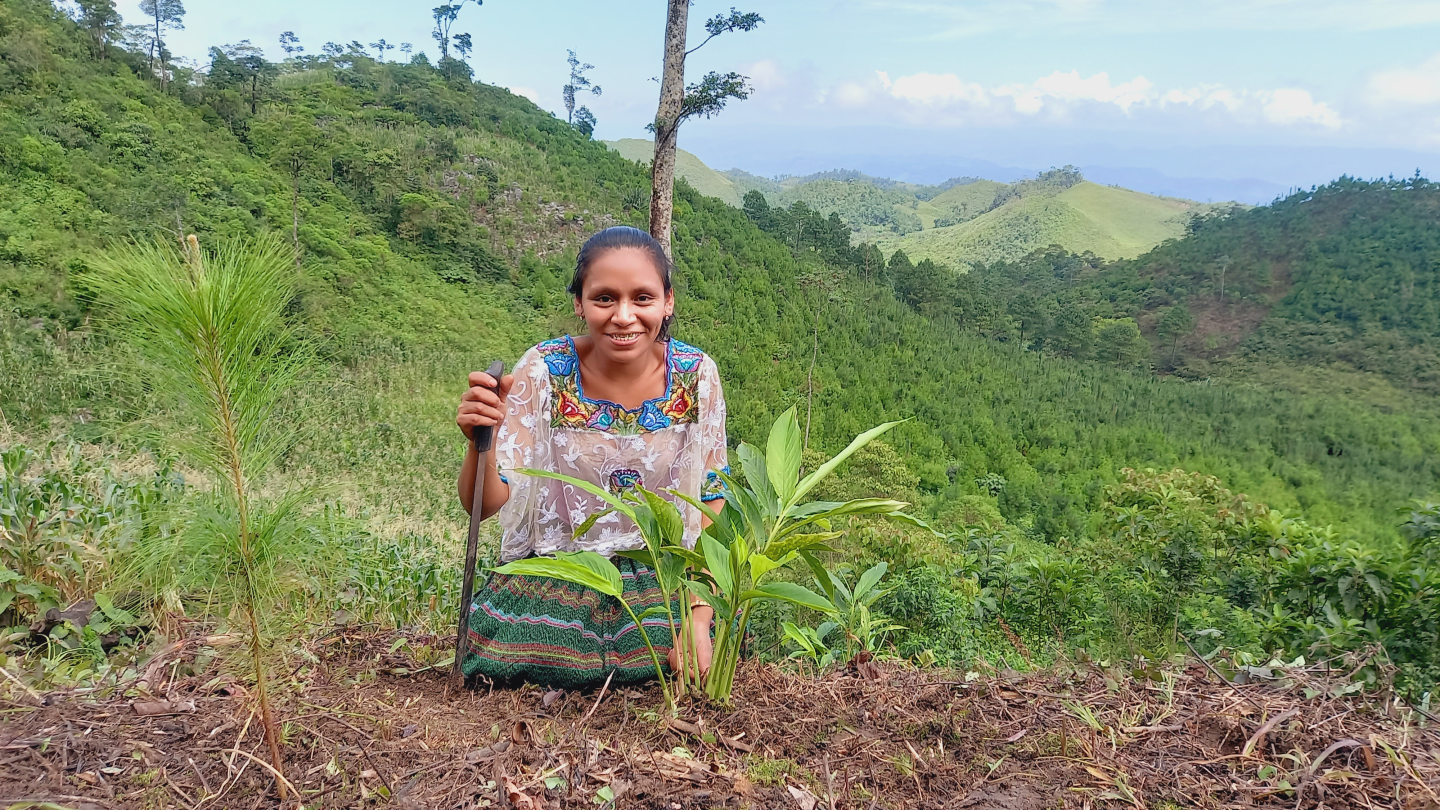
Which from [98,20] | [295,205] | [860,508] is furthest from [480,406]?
[98,20]

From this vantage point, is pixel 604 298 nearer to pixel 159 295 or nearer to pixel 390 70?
pixel 159 295

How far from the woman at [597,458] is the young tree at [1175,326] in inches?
1440

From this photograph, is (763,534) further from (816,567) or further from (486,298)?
(486,298)

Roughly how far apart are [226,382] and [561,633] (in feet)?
3.17

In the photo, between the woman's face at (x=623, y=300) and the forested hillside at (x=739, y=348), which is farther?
the forested hillside at (x=739, y=348)

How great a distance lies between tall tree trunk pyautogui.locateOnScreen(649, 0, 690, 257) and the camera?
19.7ft

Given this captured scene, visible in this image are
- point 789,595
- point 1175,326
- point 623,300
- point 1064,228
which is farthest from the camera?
point 1064,228

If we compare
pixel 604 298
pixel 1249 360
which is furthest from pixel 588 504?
pixel 1249 360

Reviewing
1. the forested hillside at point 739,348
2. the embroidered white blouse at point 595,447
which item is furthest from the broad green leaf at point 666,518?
the forested hillside at point 739,348

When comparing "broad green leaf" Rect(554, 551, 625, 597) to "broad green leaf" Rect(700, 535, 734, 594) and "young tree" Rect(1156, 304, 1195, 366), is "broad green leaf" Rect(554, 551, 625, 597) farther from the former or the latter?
"young tree" Rect(1156, 304, 1195, 366)

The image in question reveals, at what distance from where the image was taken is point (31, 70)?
1598 centimetres

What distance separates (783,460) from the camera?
1.52 m

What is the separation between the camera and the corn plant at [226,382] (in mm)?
1064

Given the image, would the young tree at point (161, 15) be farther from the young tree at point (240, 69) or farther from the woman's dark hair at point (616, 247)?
the woman's dark hair at point (616, 247)
